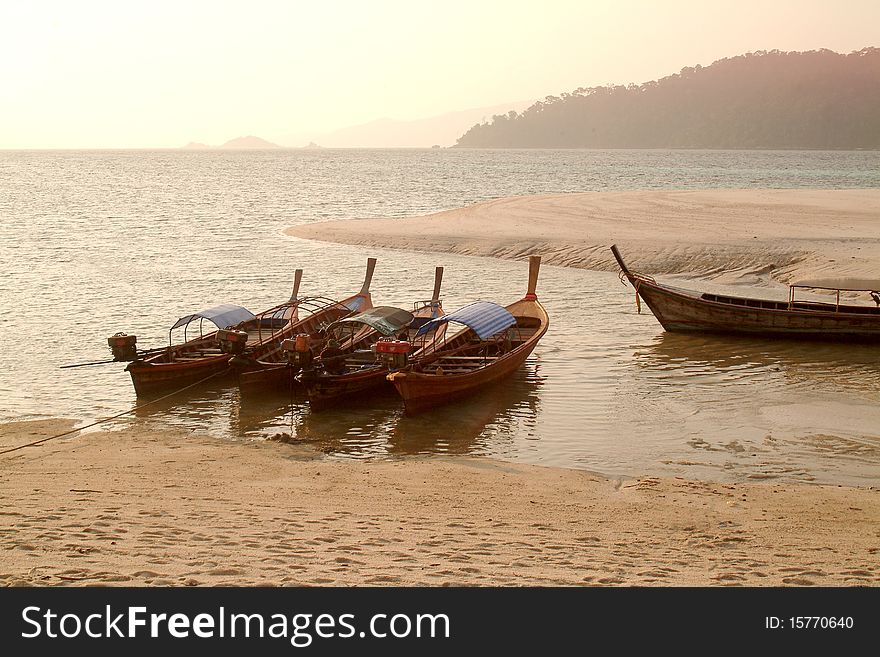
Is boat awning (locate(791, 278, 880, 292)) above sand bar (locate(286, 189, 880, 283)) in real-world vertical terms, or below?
below

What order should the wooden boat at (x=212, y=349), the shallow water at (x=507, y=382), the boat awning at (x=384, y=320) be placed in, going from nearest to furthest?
the shallow water at (x=507, y=382), the wooden boat at (x=212, y=349), the boat awning at (x=384, y=320)

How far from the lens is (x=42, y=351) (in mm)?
24188

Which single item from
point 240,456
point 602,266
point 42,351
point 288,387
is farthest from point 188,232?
point 240,456

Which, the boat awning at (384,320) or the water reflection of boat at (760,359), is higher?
the boat awning at (384,320)

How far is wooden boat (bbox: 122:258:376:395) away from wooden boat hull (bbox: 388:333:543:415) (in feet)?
14.0

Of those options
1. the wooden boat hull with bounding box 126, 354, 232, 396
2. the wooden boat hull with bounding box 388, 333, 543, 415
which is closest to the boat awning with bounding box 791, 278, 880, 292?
the wooden boat hull with bounding box 388, 333, 543, 415

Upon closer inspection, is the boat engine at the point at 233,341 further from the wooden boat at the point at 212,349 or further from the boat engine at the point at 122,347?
the boat engine at the point at 122,347

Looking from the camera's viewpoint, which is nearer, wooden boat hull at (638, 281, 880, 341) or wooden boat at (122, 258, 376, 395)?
wooden boat at (122, 258, 376, 395)

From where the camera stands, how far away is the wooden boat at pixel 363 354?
60.6ft

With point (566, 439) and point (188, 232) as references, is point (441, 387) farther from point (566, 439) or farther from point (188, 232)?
point (188, 232)

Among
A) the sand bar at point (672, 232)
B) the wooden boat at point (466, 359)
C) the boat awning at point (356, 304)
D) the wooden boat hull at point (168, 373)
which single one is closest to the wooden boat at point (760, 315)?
the wooden boat at point (466, 359)

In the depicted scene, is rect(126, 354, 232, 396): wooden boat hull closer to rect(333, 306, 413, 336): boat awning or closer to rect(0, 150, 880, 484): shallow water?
rect(0, 150, 880, 484): shallow water

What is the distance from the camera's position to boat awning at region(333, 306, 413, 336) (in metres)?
20.1

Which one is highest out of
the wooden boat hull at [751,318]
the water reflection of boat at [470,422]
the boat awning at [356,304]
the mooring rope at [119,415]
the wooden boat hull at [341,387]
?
the boat awning at [356,304]
